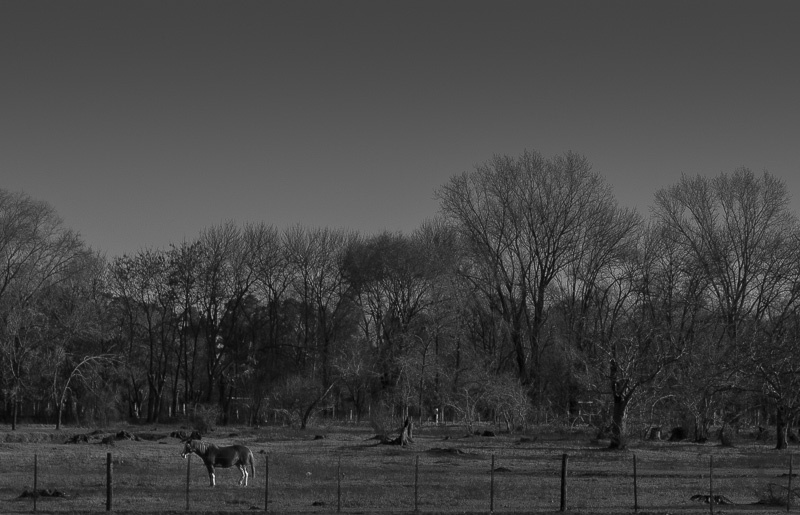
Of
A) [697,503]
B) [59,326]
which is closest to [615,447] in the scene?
[697,503]

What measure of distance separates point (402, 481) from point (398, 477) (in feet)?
4.31

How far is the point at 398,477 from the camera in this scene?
31469 mm

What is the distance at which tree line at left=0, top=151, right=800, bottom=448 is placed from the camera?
198ft

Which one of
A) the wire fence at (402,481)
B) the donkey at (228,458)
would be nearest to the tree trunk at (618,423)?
the wire fence at (402,481)

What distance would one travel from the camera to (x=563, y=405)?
63844mm

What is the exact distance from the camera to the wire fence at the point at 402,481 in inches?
940

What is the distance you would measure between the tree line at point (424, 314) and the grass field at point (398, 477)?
30.3 ft

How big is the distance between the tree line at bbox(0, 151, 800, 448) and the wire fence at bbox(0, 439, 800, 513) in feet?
44.2

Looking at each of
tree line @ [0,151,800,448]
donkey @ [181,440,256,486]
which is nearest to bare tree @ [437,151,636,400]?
tree line @ [0,151,800,448]

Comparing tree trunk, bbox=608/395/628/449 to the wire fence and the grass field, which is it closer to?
the grass field

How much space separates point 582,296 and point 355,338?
1759 cm

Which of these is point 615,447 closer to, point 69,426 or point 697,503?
point 697,503

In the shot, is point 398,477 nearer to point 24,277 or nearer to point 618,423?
point 618,423

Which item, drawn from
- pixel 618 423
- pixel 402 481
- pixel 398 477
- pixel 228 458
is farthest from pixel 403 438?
pixel 228 458
